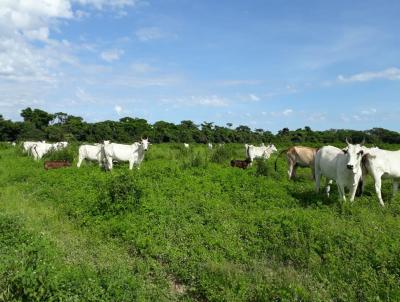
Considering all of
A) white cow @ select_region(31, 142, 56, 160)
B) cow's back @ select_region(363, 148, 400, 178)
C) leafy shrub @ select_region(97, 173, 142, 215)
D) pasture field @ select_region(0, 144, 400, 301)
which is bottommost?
pasture field @ select_region(0, 144, 400, 301)

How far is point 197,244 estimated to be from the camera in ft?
25.0

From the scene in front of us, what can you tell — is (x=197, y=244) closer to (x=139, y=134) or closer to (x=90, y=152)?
(x=90, y=152)

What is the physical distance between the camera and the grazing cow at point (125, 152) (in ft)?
59.9

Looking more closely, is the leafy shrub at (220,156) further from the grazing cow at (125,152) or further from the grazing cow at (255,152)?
the grazing cow at (125,152)

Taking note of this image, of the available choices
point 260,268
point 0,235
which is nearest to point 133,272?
point 260,268

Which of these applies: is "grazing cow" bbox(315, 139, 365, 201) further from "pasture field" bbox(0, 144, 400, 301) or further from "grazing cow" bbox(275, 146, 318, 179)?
"grazing cow" bbox(275, 146, 318, 179)

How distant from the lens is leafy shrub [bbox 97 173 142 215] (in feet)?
31.1

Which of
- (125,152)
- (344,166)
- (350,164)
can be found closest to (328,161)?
(344,166)

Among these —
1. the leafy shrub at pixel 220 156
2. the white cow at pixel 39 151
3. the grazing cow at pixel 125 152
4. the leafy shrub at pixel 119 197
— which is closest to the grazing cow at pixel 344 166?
the leafy shrub at pixel 119 197

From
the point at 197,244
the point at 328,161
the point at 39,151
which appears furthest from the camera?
the point at 39,151

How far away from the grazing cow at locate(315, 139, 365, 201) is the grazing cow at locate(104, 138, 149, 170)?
30.6ft

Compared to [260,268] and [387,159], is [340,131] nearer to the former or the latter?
[387,159]

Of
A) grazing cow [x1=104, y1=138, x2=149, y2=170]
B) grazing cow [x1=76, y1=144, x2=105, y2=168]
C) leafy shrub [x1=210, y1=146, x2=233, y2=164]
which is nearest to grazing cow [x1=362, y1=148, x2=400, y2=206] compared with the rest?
leafy shrub [x1=210, y1=146, x2=233, y2=164]

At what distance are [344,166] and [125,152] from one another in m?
10.8
